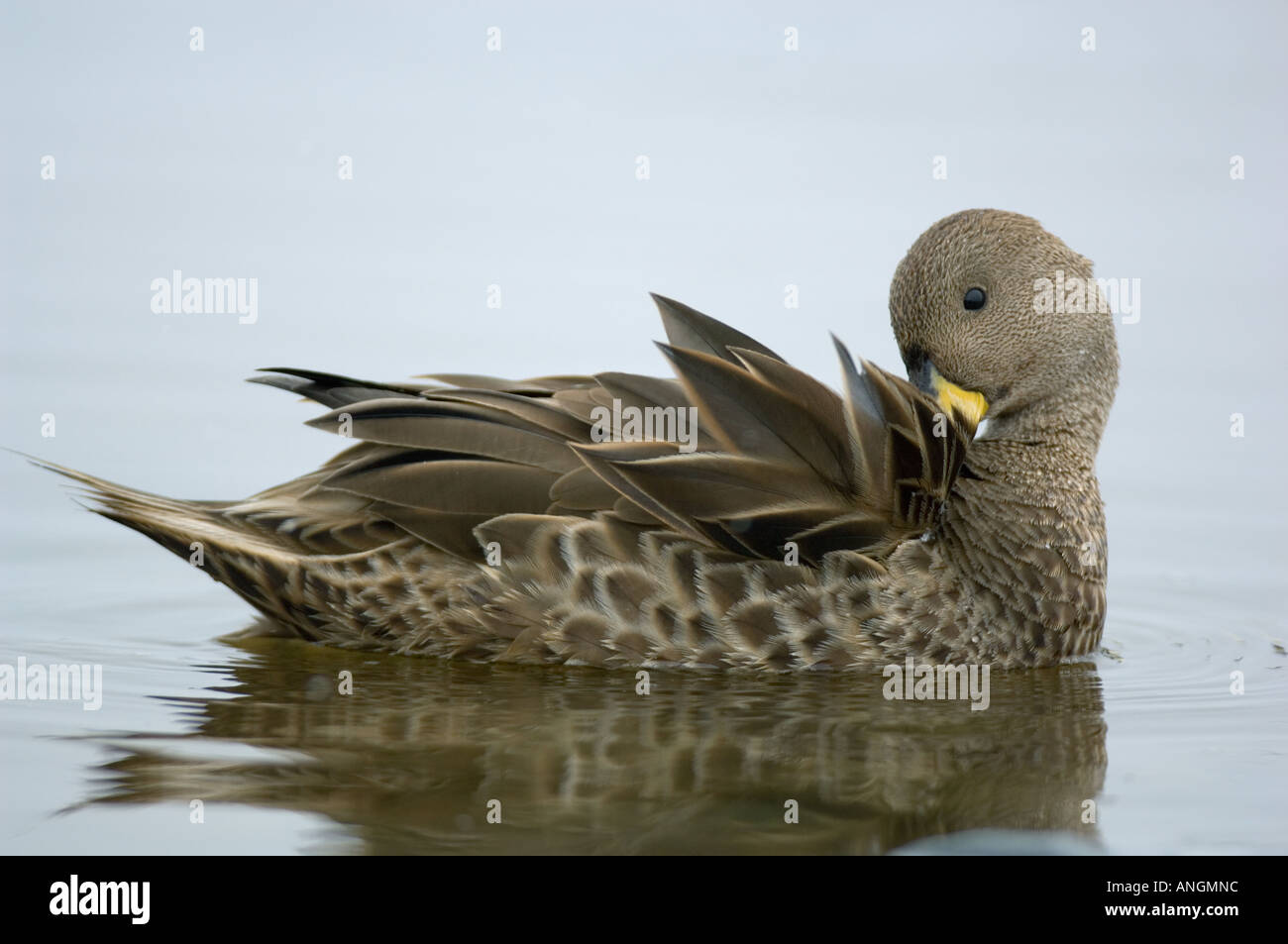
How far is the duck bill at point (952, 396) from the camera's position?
25.7 ft

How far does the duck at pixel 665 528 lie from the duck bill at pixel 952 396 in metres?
0.31

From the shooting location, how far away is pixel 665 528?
23.0ft

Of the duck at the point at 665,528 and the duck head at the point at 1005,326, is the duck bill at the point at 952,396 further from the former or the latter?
the duck at the point at 665,528

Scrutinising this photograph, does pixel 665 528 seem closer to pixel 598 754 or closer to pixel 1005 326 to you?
pixel 598 754

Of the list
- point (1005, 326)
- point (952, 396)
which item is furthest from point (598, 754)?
point (1005, 326)

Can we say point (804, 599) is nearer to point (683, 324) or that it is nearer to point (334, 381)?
point (683, 324)

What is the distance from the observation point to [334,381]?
750cm

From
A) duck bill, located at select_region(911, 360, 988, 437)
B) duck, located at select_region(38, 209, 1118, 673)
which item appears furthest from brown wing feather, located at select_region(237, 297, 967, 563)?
duck bill, located at select_region(911, 360, 988, 437)

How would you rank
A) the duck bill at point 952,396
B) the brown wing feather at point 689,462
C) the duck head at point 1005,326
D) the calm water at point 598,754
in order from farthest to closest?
the duck bill at point 952,396 < the duck head at point 1005,326 < the brown wing feather at point 689,462 < the calm water at point 598,754

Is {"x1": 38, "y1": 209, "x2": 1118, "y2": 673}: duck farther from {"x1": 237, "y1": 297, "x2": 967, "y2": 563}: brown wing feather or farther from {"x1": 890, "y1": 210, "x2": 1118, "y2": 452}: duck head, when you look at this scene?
{"x1": 890, "y1": 210, "x2": 1118, "y2": 452}: duck head

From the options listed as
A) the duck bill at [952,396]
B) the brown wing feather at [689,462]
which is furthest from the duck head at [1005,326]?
the brown wing feather at [689,462]

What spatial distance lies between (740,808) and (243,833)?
1574mm

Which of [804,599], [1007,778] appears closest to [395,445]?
[804,599]

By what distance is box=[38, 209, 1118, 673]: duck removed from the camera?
22.9ft
